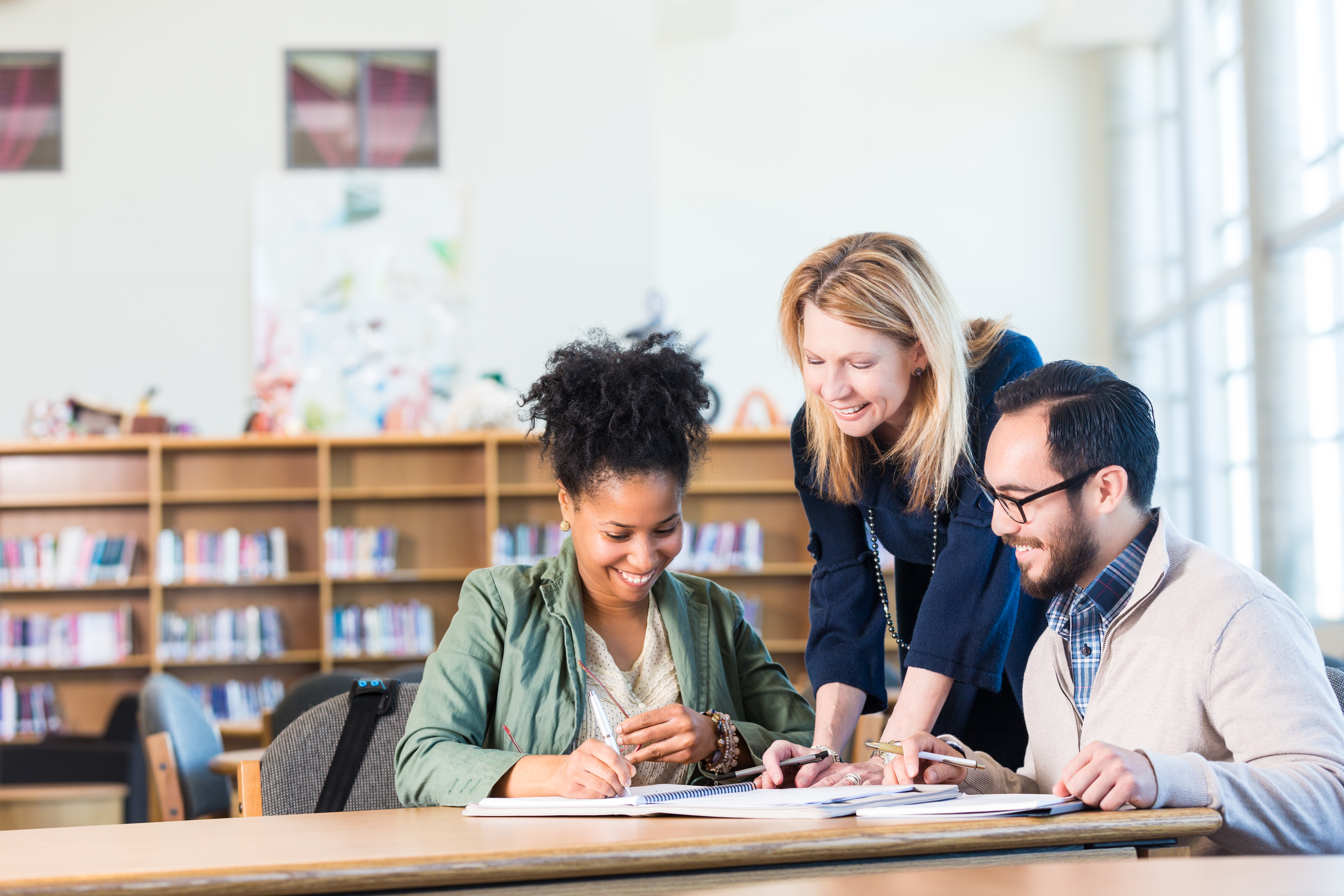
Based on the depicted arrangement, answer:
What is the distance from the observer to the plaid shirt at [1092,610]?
154 cm

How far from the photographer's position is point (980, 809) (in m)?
1.26

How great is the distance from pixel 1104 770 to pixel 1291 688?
10.2 inches

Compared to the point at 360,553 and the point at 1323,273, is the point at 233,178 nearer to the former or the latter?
the point at 360,553

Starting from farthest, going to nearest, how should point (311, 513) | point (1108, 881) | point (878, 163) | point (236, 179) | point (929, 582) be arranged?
point (878, 163) → point (236, 179) → point (311, 513) → point (929, 582) → point (1108, 881)

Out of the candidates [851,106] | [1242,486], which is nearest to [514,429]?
[851,106]

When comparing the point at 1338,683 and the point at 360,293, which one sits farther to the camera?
the point at 360,293

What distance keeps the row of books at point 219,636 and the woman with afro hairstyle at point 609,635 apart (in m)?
5.01

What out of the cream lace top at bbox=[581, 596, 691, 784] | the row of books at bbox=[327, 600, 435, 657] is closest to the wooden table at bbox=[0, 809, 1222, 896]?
the cream lace top at bbox=[581, 596, 691, 784]

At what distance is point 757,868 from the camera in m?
1.18

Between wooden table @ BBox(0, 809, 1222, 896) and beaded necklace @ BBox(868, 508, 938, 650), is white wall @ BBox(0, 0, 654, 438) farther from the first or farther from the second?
wooden table @ BBox(0, 809, 1222, 896)

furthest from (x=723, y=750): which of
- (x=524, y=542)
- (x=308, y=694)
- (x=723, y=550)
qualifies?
(x=524, y=542)

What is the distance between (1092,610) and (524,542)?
5062 mm

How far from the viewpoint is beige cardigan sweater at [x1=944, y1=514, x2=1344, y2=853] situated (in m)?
1.27

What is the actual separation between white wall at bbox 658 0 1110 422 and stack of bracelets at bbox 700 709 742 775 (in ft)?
24.1
